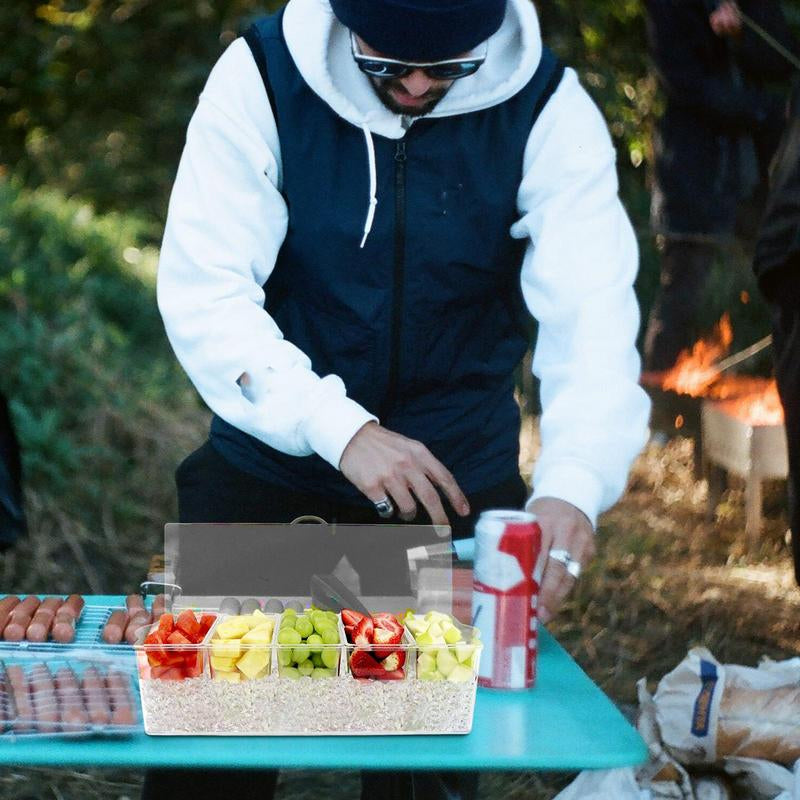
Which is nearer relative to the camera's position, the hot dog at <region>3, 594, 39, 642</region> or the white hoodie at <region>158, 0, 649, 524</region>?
the hot dog at <region>3, 594, 39, 642</region>

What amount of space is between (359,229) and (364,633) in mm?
788

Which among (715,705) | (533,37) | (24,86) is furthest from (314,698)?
(24,86)

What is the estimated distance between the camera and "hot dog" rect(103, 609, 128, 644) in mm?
1762

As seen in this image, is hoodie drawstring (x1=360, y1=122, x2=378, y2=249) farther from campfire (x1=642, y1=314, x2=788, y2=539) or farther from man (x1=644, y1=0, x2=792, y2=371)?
campfire (x1=642, y1=314, x2=788, y2=539)

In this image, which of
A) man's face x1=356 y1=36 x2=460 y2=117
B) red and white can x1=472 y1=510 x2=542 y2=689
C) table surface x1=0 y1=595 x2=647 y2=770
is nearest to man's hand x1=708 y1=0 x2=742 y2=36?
Answer: man's face x1=356 y1=36 x2=460 y2=117

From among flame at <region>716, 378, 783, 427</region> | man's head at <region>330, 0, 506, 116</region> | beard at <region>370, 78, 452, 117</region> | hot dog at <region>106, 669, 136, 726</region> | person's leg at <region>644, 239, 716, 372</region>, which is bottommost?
flame at <region>716, 378, 783, 427</region>

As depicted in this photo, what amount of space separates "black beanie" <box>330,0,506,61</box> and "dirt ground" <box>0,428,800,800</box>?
2089 millimetres

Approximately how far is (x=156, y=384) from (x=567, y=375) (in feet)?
11.5

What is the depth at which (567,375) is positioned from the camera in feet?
6.79

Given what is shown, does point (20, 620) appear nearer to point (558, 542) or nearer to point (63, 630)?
point (63, 630)

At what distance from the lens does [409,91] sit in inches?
79.8

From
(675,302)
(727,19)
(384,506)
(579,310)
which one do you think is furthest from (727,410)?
(384,506)

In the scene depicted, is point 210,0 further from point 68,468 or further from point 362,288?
point 362,288

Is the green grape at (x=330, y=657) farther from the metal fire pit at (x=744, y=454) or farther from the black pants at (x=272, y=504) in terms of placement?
the metal fire pit at (x=744, y=454)
